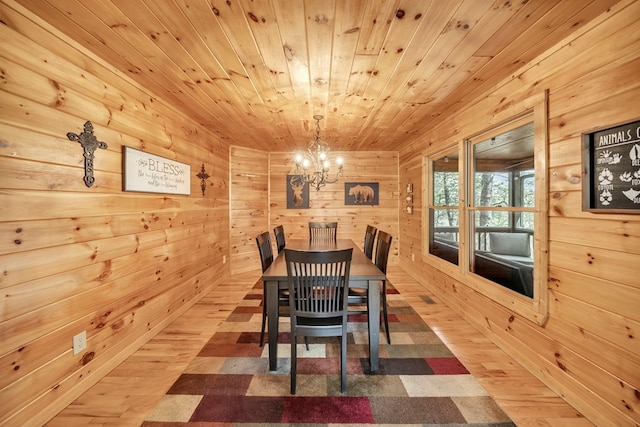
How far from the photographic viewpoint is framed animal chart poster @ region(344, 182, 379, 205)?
5328mm

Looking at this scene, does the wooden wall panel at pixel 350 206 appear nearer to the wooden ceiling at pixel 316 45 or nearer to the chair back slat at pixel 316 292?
the wooden ceiling at pixel 316 45

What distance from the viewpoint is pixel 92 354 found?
1.88 m

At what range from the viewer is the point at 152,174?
2.52 metres

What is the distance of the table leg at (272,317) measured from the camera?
1983 mm

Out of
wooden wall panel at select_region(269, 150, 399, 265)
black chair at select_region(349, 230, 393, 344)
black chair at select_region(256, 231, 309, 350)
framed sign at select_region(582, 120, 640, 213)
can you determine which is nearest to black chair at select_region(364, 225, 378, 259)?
black chair at select_region(349, 230, 393, 344)

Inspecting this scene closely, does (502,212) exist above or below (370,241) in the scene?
above

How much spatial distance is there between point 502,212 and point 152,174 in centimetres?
343

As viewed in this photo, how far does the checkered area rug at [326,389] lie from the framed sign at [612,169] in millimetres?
1416

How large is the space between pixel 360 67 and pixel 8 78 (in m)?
2.14

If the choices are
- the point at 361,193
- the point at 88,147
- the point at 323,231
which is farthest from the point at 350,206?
the point at 88,147

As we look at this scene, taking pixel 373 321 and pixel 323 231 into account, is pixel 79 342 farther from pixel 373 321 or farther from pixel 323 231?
pixel 323 231

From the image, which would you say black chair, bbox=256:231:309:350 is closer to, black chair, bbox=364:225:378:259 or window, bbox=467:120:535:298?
black chair, bbox=364:225:378:259

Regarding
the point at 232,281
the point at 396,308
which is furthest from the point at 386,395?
the point at 232,281

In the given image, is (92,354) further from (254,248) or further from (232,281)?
(254,248)
